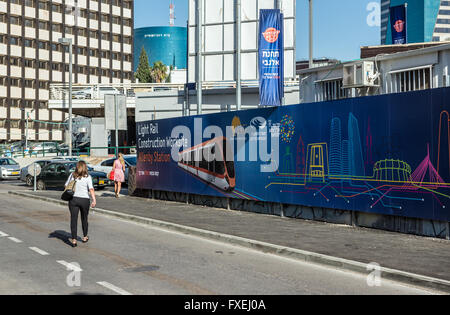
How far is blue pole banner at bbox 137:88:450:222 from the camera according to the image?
11883mm

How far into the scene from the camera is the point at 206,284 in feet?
27.3

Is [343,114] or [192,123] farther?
[192,123]

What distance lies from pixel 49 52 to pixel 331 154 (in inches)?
3745

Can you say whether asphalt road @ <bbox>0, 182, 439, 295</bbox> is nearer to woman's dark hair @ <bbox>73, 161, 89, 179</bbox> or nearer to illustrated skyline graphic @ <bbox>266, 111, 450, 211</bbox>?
woman's dark hair @ <bbox>73, 161, 89, 179</bbox>

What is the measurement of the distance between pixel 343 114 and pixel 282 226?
118 inches

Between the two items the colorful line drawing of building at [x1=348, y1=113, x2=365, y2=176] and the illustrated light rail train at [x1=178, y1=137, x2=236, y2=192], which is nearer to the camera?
the colorful line drawing of building at [x1=348, y1=113, x2=365, y2=176]

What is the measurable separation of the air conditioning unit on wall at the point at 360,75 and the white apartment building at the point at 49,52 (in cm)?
7760

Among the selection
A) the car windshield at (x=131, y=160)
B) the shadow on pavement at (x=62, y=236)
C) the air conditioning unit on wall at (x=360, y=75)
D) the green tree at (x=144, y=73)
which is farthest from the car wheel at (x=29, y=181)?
the green tree at (x=144, y=73)

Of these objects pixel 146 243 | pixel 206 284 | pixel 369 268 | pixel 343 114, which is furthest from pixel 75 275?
pixel 343 114

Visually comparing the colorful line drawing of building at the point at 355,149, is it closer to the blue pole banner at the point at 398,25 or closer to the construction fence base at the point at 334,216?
the construction fence base at the point at 334,216

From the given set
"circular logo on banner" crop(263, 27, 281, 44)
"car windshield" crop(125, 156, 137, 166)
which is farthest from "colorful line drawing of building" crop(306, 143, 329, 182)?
"car windshield" crop(125, 156, 137, 166)

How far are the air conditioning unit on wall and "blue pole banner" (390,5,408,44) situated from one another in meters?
21.3

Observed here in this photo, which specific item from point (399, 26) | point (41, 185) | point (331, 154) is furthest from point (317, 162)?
point (399, 26)
